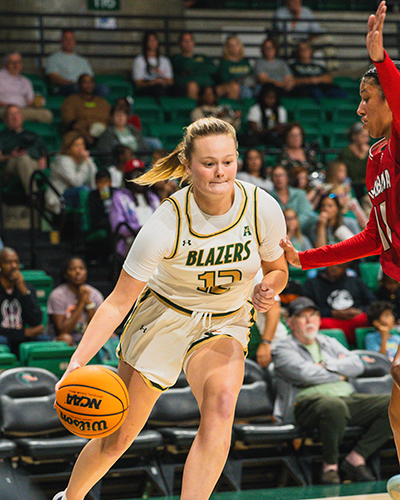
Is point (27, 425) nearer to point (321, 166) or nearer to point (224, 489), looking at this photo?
point (224, 489)

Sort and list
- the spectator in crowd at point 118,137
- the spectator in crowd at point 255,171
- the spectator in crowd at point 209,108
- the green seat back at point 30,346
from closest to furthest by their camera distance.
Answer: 1. the green seat back at point 30,346
2. the spectator in crowd at point 255,171
3. the spectator in crowd at point 118,137
4. the spectator in crowd at point 209,108

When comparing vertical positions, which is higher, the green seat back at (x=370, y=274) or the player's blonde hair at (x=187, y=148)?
the player's blonde hair at (x=187, y=148)

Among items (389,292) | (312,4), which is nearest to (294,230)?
(389,292)

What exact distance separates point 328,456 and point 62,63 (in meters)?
6.43

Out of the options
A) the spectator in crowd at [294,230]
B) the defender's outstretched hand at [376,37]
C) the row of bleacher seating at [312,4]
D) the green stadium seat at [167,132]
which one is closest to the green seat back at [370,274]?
the spectator in crowd at [294,230]

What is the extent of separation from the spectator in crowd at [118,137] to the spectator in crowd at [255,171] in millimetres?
1268

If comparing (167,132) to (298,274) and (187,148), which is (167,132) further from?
(187,148)

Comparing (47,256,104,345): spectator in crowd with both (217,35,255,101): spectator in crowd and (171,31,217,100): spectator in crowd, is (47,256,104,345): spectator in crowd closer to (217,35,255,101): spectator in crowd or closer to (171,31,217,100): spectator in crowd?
(171,31,217,100): spectator in crowd

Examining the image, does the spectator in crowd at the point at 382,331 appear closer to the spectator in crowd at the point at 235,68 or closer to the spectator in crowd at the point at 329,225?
the spectator in crowd at the point at 329,225

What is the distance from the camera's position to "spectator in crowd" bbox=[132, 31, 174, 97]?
10.2 m

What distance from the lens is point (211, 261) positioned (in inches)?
129

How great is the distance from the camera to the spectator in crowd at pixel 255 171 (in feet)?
26.8

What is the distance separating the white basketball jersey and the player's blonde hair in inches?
6.6

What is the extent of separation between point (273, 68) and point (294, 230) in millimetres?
4081
